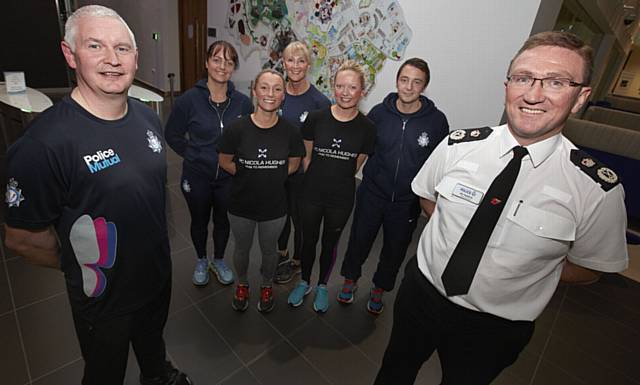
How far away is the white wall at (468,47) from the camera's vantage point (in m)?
2.97

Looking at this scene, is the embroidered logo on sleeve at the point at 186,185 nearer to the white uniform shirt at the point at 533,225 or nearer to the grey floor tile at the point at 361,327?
the grey floor tile at the point at 361,327

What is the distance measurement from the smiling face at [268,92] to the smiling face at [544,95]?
1.12 metres

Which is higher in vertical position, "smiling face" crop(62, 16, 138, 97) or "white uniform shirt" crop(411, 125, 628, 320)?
"smiling face" crop(62, 16, 138, 97)

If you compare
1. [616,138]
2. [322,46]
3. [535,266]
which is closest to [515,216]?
[535,266]

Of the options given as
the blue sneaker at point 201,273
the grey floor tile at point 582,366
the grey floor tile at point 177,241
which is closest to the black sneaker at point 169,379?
the blue sneaker at point 201,273

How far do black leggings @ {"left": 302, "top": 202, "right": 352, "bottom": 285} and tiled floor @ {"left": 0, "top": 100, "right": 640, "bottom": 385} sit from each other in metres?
0.36

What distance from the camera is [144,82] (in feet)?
27.2

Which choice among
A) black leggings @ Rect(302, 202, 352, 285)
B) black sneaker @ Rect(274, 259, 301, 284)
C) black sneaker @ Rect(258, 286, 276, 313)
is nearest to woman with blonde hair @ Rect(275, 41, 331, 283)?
black sneaker @ Rect(274, 259, 301, 284)

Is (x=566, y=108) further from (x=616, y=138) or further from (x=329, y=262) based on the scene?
(x=616, y=138)

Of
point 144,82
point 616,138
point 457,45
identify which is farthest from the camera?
point 144,82

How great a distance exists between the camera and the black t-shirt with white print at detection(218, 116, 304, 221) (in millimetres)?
1840

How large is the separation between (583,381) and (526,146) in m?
1.99

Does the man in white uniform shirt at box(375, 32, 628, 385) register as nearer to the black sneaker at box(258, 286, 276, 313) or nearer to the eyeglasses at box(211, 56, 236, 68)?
the black sneaker at box(258, 286, 276, 313)

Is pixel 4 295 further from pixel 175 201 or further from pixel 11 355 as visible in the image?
pixel 175 201
